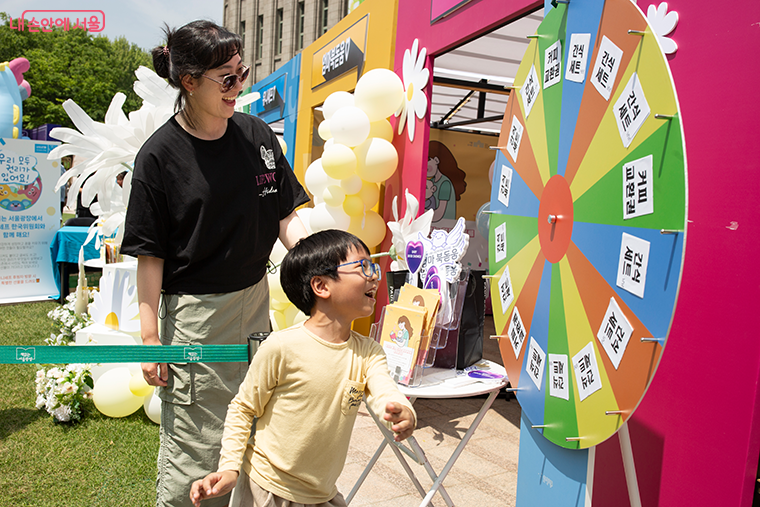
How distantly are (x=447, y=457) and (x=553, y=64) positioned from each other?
219cm

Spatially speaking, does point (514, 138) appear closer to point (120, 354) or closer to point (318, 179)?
point (120, 354)

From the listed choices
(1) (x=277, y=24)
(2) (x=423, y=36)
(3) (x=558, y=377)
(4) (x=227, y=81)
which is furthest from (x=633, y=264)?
(1) (x=277, y=24)

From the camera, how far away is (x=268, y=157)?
71.5 inches

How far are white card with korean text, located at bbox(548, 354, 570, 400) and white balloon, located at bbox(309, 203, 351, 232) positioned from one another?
7.81 feet

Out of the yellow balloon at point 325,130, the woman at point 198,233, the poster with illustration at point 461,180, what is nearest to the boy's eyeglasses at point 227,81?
the woman at point 198,233

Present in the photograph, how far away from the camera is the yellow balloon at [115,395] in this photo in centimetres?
343

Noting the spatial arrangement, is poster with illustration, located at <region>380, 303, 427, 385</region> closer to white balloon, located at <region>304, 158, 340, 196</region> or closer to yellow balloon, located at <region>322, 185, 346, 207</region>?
yellow balloon, located at <region>322, 185, 346, 207</region>

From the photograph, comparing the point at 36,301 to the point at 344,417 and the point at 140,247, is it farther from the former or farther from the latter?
the point at 344,417

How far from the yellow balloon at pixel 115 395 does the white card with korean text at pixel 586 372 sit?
287 centimetres

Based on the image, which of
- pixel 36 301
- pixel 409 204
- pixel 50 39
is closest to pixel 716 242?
pixel 409 204

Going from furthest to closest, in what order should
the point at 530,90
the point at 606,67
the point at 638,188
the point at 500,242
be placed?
the point at 500,242 < the point at 530,90 < the point at 606,67 < the point at 638,188

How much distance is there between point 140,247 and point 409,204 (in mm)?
2184

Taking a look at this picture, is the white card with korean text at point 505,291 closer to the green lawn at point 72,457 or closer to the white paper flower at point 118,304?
the green lawn at point 72,457

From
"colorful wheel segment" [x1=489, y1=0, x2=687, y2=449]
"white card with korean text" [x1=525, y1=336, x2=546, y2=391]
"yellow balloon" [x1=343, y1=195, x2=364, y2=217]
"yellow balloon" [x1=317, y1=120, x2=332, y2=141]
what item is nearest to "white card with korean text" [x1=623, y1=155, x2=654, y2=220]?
"colorful wheel segment" [x1=489, y1=0, x2=687, y2=449]
